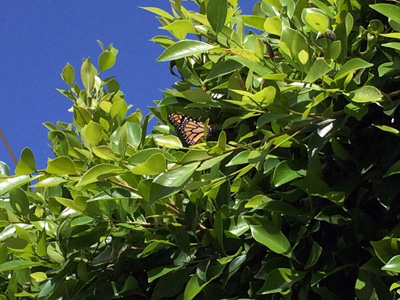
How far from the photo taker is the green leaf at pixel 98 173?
4.14 ft

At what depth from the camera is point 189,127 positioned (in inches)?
67.3

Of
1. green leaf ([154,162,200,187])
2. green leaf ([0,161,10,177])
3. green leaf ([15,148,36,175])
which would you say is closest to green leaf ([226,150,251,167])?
green leaf ([154,162,200,187])

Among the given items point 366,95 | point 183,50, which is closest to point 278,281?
point 366,95

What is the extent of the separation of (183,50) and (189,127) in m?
0.43

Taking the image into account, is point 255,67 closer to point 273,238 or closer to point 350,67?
point 350,67

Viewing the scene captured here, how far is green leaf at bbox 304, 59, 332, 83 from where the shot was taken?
1.15 metres

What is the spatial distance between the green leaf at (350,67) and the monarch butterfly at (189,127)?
0.50 meters

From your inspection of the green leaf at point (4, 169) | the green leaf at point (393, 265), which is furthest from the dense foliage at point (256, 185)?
the green leaf at point (4, 169)

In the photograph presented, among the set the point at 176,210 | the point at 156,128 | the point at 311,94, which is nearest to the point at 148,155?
the point at 176,210

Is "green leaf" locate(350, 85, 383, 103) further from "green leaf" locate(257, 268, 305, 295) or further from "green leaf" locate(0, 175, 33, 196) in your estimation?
"green leaf" locate(0, 175, 33, 196)

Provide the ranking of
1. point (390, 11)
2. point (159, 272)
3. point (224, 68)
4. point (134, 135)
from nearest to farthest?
point (390, 11)
point (224, 68)
point (159, 272)
point (134, 135)

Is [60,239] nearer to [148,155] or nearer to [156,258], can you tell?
[156,258]

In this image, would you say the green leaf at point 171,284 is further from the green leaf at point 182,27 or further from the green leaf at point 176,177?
the green leaf at point 182,27

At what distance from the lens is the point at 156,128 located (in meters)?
1.91
